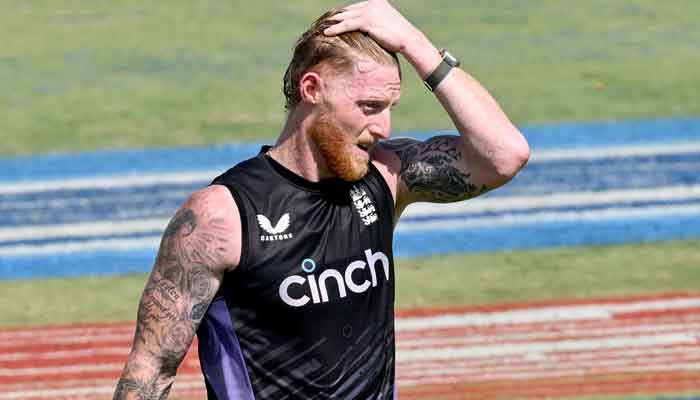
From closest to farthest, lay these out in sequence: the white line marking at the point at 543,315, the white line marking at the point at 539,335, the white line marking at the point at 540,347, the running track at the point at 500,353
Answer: the running track at the point at 500,353, the white line marking at the point at 540,347, the white line marking at the point at 539,335, the white line marking at the point at 543,315

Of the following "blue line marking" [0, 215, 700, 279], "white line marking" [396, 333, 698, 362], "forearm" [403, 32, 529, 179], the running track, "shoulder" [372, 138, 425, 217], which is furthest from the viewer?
"blue line marking" [0, 215, 700, 279]

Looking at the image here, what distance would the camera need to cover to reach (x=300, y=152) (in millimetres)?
5203

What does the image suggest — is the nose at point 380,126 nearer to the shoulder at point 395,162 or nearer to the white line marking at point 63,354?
the shoulder at point 395,162

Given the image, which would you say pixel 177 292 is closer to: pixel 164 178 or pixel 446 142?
pixel 446 142

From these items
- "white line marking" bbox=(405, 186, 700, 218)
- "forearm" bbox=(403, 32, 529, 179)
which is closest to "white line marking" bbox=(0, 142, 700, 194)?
"white line marking" bbox=(405, 186, 700, 218)

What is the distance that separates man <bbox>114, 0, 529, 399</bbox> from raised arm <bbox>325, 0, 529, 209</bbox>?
0.01 metres

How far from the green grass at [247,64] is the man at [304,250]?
9657mm

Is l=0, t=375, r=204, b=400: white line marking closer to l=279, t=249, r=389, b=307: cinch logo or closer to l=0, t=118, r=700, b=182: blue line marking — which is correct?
l=279, t=249, r=389, b=307: cinch logo

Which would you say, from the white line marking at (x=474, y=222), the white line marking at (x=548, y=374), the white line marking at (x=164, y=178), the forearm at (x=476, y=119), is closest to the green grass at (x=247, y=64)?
the white line marking at (x=164, y=178)

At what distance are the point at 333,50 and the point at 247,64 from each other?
42.7 feet

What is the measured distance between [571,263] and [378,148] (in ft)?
20.9

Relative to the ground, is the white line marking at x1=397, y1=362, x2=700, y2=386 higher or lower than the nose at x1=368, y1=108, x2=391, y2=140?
lower

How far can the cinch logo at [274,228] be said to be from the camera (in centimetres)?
508

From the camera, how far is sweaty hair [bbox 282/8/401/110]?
505 cm
